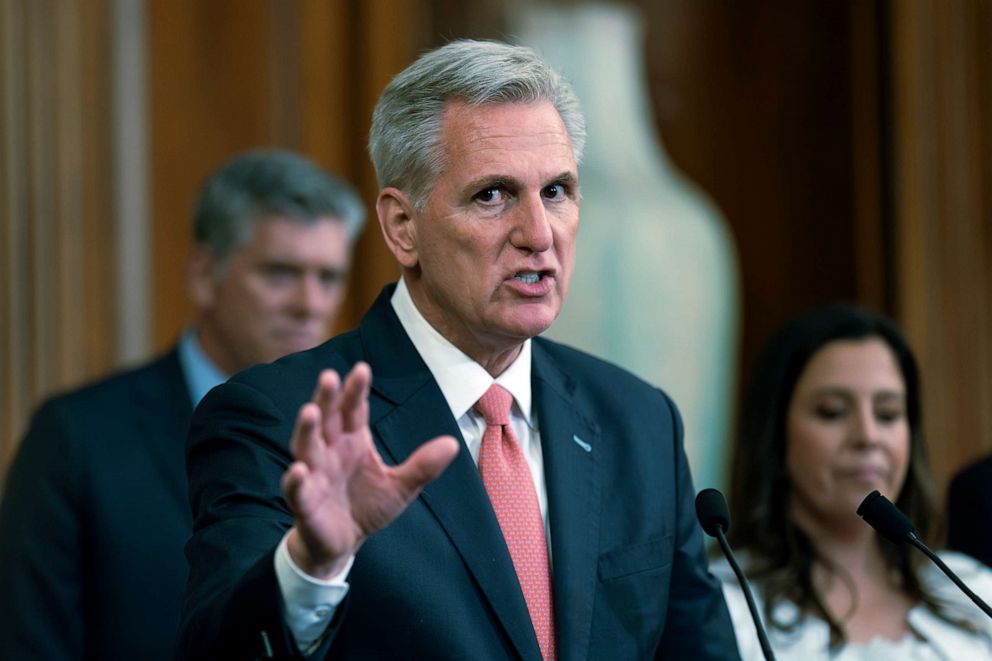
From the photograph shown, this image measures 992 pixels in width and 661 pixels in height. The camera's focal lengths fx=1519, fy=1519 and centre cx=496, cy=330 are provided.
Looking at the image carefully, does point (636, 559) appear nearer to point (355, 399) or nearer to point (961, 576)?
point (355, 399)

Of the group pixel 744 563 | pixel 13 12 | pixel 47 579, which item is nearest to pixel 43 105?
pixel 13 12

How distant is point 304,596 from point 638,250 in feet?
10.7

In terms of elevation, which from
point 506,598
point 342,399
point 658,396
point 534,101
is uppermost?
point 534,101

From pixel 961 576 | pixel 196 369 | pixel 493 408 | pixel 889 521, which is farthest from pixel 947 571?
pixel 196 369

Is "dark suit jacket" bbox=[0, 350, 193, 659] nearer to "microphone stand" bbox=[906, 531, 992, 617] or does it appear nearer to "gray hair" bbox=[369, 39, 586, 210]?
"gray hair" bbox=[369, 39, 586, 210]

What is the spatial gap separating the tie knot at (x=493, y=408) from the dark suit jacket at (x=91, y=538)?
113 cm

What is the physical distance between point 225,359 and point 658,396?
56.7 inches

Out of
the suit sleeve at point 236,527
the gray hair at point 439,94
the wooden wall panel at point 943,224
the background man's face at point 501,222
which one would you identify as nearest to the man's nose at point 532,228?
the background man's face at point 501,222

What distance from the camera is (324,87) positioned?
460 centimetres

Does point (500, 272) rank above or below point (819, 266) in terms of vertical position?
above

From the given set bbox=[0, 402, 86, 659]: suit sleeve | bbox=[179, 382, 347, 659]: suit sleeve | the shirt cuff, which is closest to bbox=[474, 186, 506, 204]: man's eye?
bbox=[179, 382, 347, 659]: suit sleeve

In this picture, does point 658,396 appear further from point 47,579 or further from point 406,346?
point 47,579

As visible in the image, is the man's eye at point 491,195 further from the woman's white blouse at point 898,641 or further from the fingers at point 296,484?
the woman's white blouse at point 898,641

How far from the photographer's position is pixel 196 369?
3508mm
